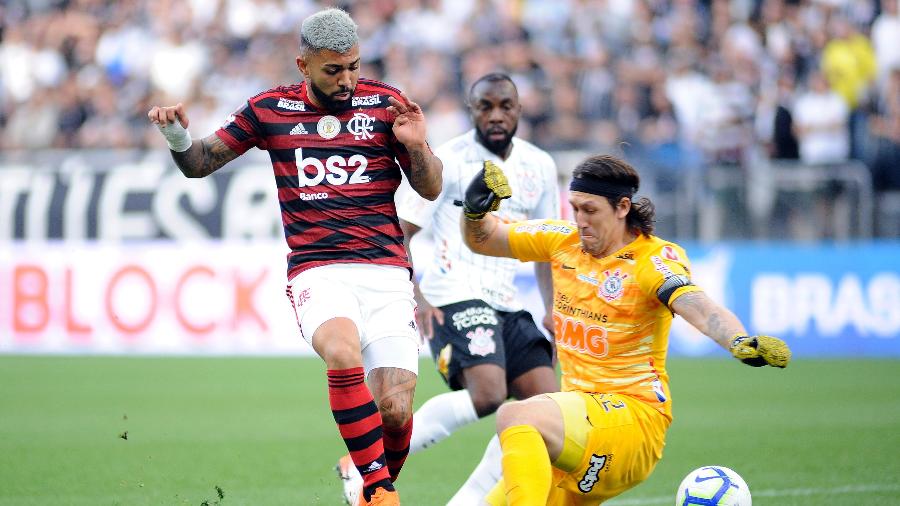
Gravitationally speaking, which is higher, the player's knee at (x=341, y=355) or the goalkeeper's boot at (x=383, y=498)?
the player's knee at (x=341, y=355)

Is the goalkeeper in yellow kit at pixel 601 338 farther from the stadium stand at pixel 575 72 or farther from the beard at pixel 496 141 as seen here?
the stadium stand at pixel 575 72

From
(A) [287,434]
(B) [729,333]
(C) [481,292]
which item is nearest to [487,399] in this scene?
(C) [481,292]

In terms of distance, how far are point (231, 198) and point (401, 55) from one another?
432cm

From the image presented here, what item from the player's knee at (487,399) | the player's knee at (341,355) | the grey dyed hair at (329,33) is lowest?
the player's knee at (487,399)

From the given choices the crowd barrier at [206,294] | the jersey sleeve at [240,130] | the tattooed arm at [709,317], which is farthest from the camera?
the crowd barrier at [206,294]

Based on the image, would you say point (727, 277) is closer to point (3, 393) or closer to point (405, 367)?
point (3, 393)

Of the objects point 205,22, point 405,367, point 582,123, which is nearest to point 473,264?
point 405,367

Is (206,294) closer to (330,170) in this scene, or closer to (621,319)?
(330,170)

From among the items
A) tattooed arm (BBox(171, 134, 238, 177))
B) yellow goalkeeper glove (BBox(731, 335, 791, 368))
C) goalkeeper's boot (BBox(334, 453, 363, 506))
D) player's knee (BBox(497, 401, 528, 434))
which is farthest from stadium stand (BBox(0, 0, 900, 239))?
yellow goalkeeper glove (BBox(731, 335, 791, 368))

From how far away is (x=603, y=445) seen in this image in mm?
5656

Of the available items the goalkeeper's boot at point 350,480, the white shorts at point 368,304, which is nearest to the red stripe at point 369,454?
the white shorts at point 368,304

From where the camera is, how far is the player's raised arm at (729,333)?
17.0ft

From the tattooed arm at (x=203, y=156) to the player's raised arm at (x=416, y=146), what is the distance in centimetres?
86

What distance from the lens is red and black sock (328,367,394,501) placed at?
19.8ft
